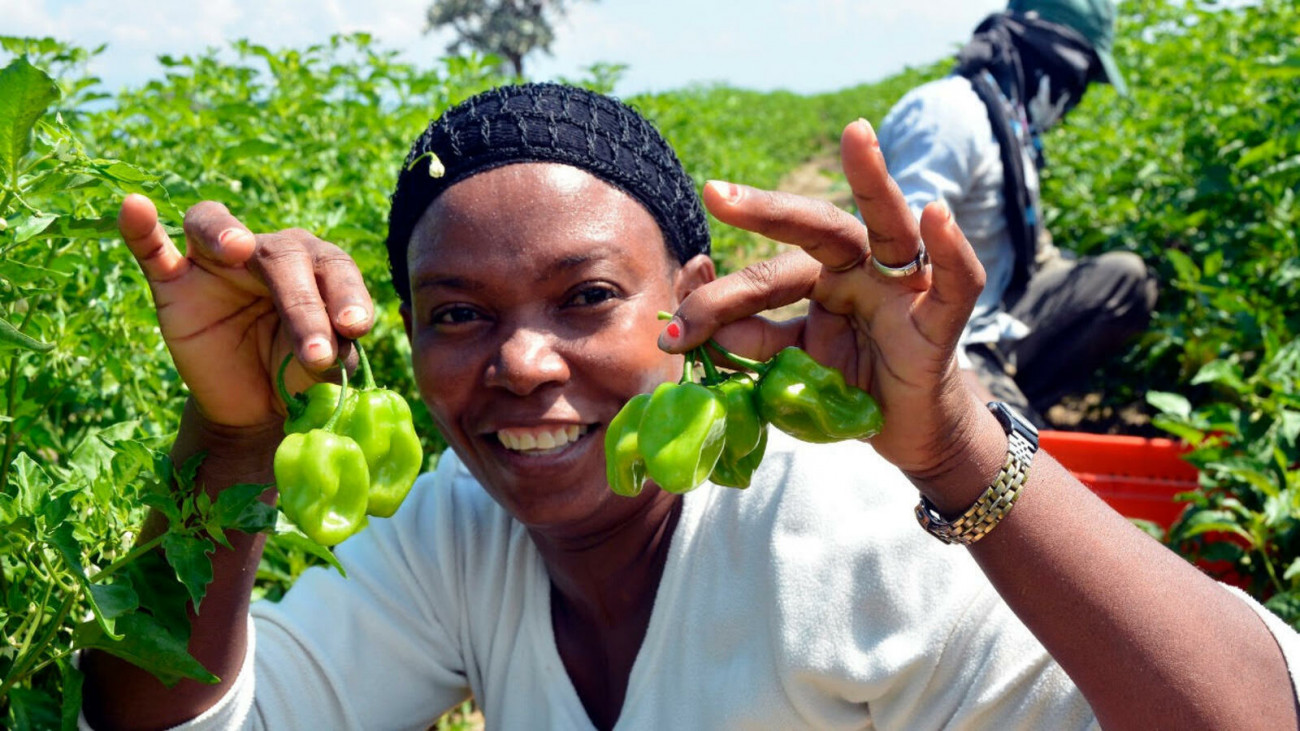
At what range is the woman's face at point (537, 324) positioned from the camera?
1.67 m

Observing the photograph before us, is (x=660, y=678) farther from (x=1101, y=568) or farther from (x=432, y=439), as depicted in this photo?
(x=432, y=439)

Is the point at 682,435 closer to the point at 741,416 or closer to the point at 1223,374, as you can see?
the point at 741,416

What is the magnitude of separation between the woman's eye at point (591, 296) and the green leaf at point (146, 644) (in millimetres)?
696

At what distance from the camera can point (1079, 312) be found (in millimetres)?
4512

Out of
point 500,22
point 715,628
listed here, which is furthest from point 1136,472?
point 500,22

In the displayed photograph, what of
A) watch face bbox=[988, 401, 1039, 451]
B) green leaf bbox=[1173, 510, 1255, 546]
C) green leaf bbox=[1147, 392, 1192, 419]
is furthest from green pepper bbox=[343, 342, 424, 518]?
green leaf bbox=[1147, 392, 1192, 419]

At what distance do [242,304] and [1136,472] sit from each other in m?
2.74

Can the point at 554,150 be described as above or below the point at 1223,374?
above

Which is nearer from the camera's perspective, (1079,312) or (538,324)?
(538,324)

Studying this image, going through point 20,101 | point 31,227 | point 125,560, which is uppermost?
point 20,101

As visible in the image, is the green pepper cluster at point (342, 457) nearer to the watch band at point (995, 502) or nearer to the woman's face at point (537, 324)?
the woman's face at point (537, 324)

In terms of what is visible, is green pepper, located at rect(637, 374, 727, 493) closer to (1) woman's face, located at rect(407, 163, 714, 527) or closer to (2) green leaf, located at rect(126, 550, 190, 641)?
(1) woman's face, located at rect(407, 163, 714, 527)

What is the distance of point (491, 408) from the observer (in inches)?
67.5

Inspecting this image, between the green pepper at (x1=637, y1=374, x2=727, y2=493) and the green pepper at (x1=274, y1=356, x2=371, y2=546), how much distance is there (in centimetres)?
33
